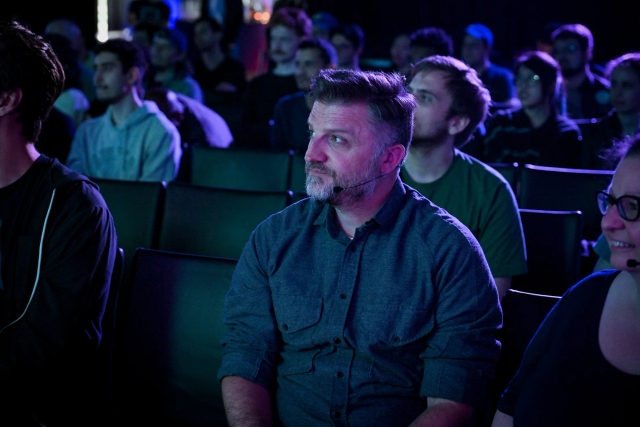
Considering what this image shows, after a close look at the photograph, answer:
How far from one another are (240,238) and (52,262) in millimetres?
1049

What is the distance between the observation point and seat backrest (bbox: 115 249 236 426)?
6.61 feet

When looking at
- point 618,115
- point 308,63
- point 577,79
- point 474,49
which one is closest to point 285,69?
point 308,63

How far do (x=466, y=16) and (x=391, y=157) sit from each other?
364 inches

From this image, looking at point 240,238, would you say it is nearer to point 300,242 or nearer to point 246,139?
point 300,242

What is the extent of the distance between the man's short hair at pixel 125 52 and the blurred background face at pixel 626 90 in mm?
3003

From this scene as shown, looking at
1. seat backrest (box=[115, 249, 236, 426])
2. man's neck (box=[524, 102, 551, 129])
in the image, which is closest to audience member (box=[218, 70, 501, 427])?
seat backrest (box=[115, 249, 236, 426])

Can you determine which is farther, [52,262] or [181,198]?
[181,198]

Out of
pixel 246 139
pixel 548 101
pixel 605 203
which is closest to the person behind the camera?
pixel 605 203

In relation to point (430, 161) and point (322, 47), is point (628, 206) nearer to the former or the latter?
point (430, 161)

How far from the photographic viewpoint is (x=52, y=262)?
1.85m

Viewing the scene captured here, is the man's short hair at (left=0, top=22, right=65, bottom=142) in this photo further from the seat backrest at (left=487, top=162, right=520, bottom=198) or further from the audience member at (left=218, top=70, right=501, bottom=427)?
the seat backrest at (left=487, top=162, right=520, bottom=198)

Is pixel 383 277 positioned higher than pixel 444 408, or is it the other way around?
pixel 383 277

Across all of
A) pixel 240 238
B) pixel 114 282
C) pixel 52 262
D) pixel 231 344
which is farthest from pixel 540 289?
pixel 52 262

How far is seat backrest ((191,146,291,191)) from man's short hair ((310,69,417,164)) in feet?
6.95
